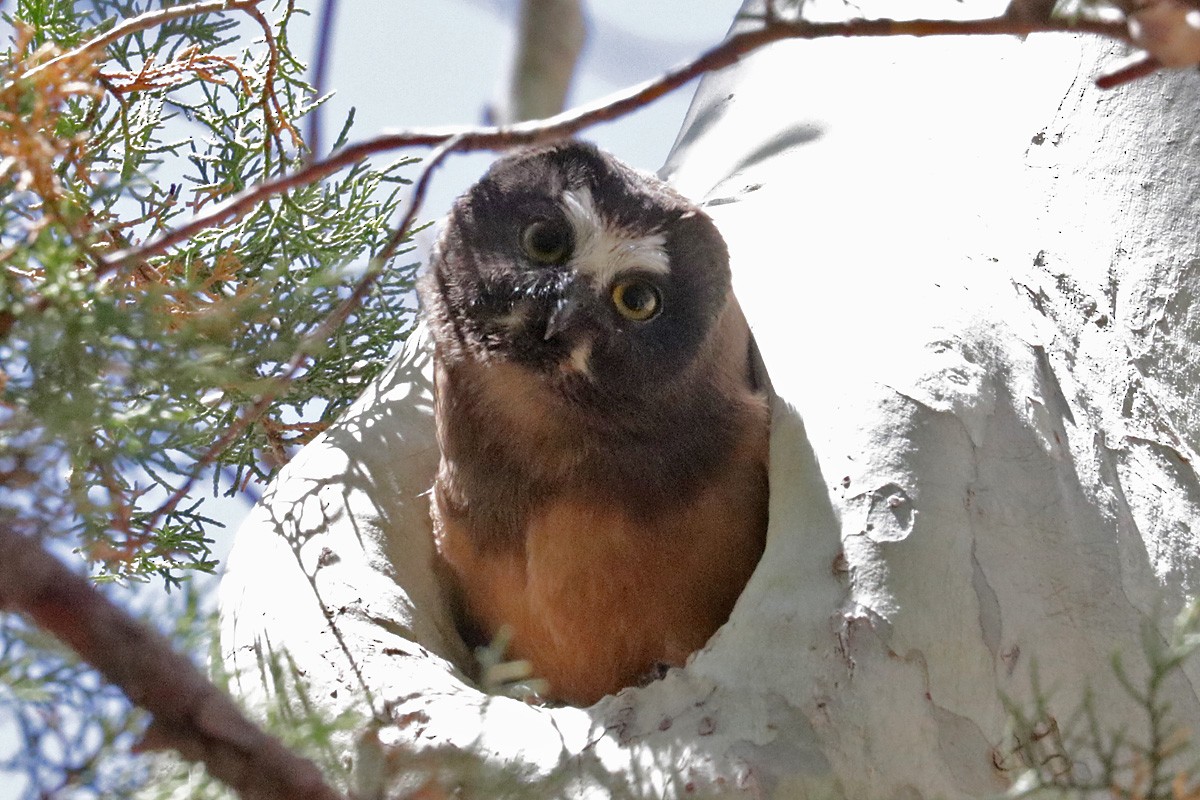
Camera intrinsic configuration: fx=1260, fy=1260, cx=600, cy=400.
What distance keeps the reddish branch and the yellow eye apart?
1.35 m

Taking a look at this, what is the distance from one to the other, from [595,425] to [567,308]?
214mm

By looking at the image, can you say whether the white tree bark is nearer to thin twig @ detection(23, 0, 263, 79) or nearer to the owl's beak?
the owl's beak

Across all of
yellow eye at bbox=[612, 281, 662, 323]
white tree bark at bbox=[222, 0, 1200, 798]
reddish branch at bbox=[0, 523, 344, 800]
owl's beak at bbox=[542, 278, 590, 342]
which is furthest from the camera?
yellow eye at bbox=[612, 281, 662, 323]

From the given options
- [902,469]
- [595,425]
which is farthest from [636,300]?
[902,469]

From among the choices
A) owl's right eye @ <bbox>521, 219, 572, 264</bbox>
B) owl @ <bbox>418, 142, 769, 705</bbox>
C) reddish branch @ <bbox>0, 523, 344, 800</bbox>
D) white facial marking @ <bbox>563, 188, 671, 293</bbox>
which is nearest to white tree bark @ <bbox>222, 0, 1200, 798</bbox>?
owl @ <bbox>418, 142, 769, 705</bbox>

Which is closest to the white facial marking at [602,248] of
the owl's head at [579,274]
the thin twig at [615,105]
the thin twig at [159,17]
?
the owl's head at [579,274]

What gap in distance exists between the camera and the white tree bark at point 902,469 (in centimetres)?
166

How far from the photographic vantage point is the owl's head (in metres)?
2.12

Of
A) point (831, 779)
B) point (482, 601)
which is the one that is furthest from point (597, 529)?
point (831, 779)

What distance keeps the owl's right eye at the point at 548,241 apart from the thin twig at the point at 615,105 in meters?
0.98

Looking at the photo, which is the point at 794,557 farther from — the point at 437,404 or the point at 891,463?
the point at 437,404

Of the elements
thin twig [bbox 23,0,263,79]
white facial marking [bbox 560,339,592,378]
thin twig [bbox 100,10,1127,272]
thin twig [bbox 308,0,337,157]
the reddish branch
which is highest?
thin twig [bbox 23,0,263,79]

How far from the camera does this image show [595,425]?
215 centimetres

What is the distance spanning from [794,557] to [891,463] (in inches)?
8.1
